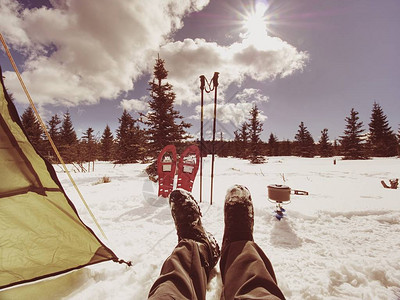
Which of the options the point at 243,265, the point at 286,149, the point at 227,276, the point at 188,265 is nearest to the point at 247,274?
the point at 243,265

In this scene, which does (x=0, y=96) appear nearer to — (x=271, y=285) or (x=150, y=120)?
(x=271, y=285)

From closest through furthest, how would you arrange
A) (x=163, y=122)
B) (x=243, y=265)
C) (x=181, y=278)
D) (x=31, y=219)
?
(x=181, y=278) < (x=243, y=265) < (x=31, y=219) < (x=163, y=122)

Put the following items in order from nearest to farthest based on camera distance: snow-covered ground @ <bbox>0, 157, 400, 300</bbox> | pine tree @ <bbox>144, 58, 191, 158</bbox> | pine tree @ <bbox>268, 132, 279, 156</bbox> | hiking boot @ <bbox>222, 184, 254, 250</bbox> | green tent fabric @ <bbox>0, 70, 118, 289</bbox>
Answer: green tent fabric @ <bbox>0, 70, 118, 289</bbox> → snow-covered ground @ <bbox>0, 157, 400, 300</bbox> → hiking boot @ <bbox>222, 184, 254, 250</bbox> → pine tree @ <bbox>144, 58, 191, 158</bbox> → pine tree @ <bbox>268, 132, 279, 156</bbox>

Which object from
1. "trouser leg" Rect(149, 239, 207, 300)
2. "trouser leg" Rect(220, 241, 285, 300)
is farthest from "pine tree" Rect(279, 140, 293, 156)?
"trouser leg" Rect(149, 239, 207, 300)

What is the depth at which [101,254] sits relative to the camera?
1.83 m

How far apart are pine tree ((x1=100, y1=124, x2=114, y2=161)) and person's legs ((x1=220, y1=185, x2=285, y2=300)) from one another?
36.9 meters

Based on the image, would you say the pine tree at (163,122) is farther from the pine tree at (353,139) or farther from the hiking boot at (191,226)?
the pine tree at (353,139)

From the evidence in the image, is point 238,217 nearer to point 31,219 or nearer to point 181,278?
point 181,278

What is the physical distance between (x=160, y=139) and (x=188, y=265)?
11.2 meters

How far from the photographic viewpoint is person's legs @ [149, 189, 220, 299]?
1286 mm

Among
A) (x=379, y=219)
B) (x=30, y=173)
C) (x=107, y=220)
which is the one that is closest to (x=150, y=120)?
(x=107, y=220)

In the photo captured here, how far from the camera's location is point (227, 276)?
1.52 metres

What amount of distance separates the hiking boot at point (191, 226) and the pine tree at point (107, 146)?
118 ft

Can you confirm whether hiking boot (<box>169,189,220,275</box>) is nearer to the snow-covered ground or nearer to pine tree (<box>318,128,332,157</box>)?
the snow-covered ground
